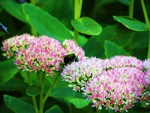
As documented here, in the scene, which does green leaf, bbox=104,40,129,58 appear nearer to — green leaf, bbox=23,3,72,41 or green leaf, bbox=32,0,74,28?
green leaf, bbox=23,3,72,41

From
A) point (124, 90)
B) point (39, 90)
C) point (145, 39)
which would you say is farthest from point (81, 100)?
point (145, 39)

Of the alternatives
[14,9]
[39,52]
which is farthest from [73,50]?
[14,9]

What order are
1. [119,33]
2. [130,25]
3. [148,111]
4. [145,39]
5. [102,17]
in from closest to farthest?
[148,111] < [130,25] < [119,33] < [145,39] < [102,17]

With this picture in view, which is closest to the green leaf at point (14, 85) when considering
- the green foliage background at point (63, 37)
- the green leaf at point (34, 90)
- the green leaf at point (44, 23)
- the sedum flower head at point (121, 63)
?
the green foliage background at point (63, 37)

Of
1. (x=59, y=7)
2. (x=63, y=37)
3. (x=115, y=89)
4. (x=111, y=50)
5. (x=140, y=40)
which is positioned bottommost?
(x=115, y=89)

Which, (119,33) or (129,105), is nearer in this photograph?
(129,105)

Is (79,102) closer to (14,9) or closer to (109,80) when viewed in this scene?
(109,80)

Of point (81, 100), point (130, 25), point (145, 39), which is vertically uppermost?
point (145, 39)

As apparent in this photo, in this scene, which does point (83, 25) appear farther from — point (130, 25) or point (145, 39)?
point (145, 39)
